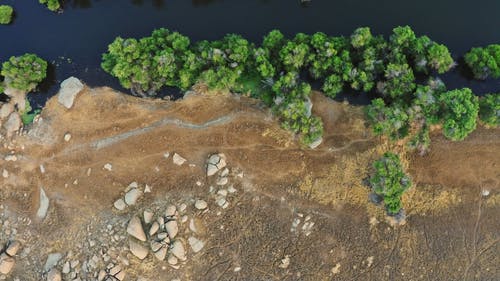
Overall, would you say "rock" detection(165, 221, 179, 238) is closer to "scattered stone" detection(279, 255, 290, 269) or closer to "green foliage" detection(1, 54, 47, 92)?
"scattered stone" detection(279, 255, 290, 269)

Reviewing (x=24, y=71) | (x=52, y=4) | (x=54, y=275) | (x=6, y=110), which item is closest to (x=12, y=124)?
(x=6, y=110)

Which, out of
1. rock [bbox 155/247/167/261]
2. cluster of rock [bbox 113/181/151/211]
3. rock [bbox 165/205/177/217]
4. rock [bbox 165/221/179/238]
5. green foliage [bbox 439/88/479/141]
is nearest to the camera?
green foliage [bbox 439/88/479/141]

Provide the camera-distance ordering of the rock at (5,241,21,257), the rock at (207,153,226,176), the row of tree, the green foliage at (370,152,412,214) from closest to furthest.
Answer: the green foliage at (370,152,412,214) < the row of tree < the rock at (207,153,226,176) < the rock at (5,241,21,257)

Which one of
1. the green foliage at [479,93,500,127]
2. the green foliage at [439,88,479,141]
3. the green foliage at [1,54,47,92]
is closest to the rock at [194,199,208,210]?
the green foliage at [1,54,47,92]

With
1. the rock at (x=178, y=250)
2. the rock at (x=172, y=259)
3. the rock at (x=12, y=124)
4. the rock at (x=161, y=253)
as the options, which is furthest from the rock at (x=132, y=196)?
the rock at (x=12, y=124)

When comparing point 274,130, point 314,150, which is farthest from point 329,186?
Answer: point 274,130

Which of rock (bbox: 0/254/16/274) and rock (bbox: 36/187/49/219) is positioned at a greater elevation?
rock (bbox: 36/187/49/219)

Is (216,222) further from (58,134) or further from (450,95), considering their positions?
(450,95)
